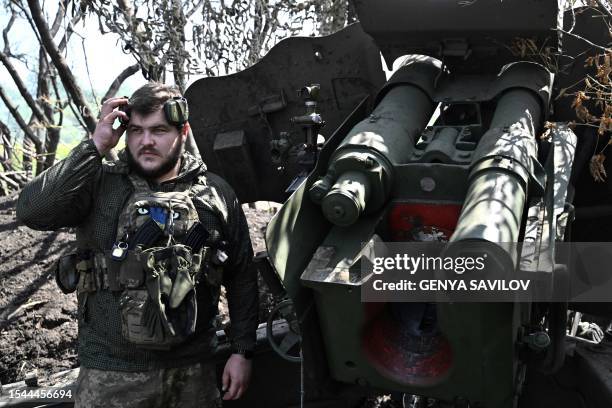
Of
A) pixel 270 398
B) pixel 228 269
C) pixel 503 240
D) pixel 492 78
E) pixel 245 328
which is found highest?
pixel 492 78

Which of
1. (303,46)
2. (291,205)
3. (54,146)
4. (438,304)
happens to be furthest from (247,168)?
(54,146)

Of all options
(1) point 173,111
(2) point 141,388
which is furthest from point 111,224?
(2) point 141,388

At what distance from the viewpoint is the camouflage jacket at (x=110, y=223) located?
10.9ft

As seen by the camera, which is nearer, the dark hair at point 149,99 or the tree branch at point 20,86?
the dark hair at point 149,99

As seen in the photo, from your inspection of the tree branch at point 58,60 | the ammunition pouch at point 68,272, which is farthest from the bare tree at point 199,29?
the ammunition pouch at point 68,272

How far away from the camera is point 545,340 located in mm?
2984

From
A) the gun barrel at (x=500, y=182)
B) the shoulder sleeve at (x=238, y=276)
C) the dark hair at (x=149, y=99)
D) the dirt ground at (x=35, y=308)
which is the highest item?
the dark hair at (x=149, y=99)


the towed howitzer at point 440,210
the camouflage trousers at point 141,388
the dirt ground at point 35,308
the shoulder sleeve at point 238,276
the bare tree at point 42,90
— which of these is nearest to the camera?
the towed howitzer at point 440,210

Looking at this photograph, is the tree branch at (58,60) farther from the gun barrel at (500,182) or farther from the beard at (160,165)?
the gun barrel at (500,182)

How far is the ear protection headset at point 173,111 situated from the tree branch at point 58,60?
251cm

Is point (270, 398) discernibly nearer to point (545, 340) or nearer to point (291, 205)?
point (291, 205)

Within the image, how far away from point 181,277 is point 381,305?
80 centimetres

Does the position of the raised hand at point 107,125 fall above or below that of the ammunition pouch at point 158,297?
above

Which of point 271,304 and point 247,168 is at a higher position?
point 247,168
